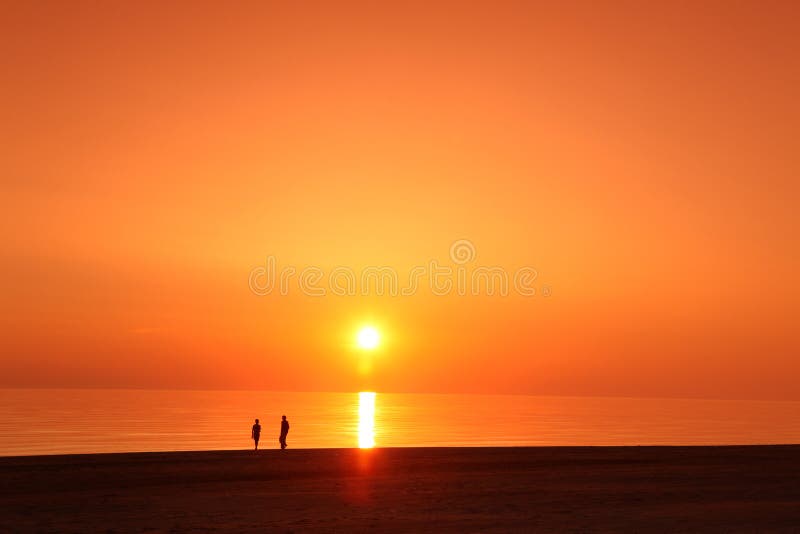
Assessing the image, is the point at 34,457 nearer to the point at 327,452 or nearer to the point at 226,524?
the point at 327,452

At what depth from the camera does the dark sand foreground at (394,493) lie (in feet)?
60.6

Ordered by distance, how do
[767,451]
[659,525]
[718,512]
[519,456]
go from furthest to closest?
[767,451] → [519,456] → [718,512] → [659,525]

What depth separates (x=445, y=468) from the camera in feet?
97.1

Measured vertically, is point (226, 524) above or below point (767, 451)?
below

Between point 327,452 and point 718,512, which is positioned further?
point 327,452

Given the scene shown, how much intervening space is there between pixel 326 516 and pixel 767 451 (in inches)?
1099

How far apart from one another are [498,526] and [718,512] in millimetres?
6423

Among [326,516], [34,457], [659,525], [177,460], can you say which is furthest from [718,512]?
[34,457]

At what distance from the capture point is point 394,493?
22969 millimetres

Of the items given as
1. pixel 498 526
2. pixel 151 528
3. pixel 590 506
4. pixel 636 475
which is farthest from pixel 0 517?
pixel 636 475

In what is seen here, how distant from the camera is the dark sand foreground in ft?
60.6

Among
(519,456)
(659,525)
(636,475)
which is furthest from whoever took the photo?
(519,456)

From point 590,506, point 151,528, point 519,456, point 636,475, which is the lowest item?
point 151,528

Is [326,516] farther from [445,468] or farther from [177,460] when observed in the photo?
[177,460]
